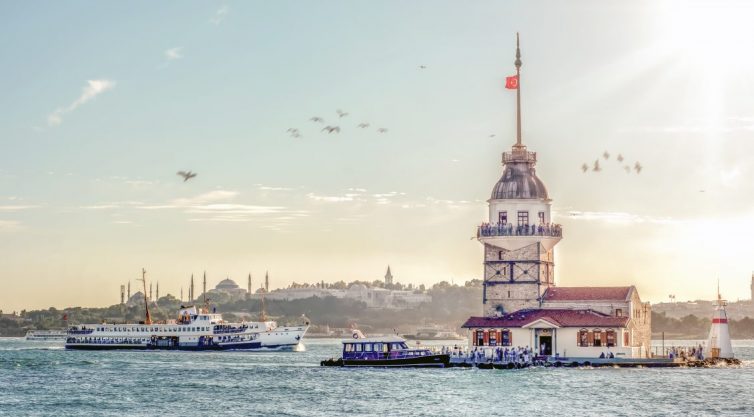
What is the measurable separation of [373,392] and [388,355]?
21280 mm

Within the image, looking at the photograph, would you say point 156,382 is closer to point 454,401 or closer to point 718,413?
point 454,401

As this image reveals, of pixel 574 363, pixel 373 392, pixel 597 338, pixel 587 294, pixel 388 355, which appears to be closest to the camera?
pixel 373 392

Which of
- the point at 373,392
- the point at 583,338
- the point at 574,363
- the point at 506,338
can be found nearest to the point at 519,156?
the point at 506,338

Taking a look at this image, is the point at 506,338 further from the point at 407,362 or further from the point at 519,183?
the point at 519,183

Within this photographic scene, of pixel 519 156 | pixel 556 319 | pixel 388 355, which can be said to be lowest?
pixel 388 355

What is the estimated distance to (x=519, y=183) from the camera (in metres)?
114

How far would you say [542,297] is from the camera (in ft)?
367

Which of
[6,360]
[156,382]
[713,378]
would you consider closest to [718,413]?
[713,378]

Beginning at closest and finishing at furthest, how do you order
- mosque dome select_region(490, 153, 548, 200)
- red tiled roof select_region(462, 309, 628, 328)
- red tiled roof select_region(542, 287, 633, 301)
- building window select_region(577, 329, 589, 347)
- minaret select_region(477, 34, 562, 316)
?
red tiled roof select_region(462, 309, 628, 328), building window select_region(577, 329, 589, 347), red tiled roof select_region(542, 287, 633, 301), minaret select_region(477, 34, 562, 316), mosque dome select_region(490, 153, 548, 200)

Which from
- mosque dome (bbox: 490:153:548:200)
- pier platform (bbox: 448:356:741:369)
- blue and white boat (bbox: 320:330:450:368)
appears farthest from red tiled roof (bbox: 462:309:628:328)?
mosque dome (bbox: 490:153:548:200)

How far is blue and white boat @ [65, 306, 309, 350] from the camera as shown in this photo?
176m

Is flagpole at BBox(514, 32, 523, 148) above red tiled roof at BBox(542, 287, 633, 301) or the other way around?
above

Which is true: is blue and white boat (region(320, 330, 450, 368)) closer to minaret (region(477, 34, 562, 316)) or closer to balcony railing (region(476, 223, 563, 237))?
minaret (region(477, 34, 562, 316))

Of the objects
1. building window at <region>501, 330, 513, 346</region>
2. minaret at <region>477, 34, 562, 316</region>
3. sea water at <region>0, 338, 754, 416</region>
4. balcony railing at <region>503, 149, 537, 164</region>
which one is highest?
balcony railing at <region>503, 149, 537, 164</region>
